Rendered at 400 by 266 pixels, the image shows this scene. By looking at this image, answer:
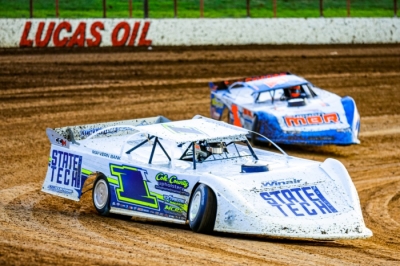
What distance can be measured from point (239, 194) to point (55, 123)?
9.67 metres

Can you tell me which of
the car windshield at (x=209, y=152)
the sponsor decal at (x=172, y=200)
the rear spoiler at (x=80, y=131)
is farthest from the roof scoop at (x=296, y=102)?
the sponsor decal at (x=172, y=200)

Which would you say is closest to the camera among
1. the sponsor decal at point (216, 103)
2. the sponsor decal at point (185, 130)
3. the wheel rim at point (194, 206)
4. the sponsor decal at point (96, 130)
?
the wheel rim at point (194, 206)

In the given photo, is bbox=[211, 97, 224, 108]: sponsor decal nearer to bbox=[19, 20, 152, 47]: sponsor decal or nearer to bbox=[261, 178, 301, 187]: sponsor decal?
bbox=[261, 178, 301, 187]: sponsor decal

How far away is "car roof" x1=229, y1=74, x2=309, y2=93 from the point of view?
1761 centimetres

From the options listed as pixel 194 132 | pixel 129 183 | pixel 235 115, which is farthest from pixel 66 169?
pixel 235 115

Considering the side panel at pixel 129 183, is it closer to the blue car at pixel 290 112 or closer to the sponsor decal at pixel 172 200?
the sponsor decal at pixel 172 200

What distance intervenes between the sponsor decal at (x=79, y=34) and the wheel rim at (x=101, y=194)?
16.5 meters

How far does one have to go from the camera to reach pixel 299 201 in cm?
1053

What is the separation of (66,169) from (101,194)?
0.75 metres

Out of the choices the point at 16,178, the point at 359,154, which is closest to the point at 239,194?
the point at 16,178

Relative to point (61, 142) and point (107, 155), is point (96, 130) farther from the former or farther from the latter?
point (107, 155)

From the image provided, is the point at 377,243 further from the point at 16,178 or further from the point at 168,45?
the point at 168,45

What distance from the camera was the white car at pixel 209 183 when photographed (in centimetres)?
1027

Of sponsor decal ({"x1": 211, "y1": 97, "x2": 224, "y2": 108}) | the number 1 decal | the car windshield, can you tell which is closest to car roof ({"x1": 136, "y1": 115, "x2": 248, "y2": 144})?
the car windshield
